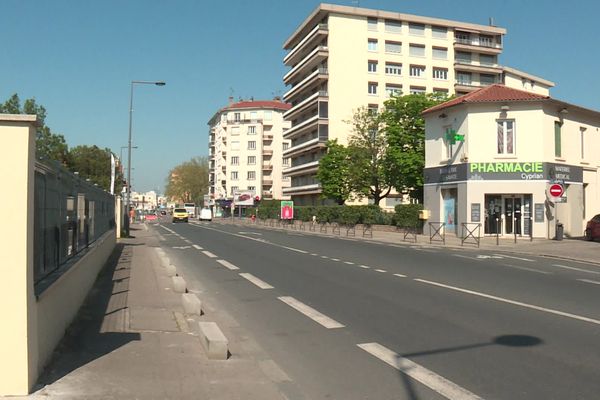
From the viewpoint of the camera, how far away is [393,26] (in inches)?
2751

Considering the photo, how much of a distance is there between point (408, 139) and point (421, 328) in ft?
119

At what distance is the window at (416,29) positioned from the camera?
70.2 meters

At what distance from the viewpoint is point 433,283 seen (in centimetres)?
1176

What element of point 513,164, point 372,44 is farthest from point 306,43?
point 513,164

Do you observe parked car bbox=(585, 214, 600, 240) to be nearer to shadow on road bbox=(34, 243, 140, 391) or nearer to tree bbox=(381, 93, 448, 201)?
tree bbox=(381, 93, 448, 201)

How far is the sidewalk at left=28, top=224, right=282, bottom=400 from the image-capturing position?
14.9 ft

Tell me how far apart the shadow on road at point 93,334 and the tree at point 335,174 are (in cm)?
4444

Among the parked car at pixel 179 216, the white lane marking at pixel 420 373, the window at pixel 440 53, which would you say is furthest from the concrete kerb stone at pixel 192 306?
the window at pixel 440 53

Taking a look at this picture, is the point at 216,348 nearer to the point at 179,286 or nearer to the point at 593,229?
the point at 179,286

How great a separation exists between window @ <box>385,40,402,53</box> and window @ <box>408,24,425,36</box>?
2.26m

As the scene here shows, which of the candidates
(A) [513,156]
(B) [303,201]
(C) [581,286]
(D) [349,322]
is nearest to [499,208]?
(A) [513,156]

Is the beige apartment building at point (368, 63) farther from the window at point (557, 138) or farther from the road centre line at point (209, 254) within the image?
the road centre line at point (209, 254)

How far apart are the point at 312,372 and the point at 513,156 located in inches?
1064

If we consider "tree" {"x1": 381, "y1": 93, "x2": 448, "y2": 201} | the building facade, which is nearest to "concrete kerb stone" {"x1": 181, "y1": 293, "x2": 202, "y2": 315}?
the building facade
